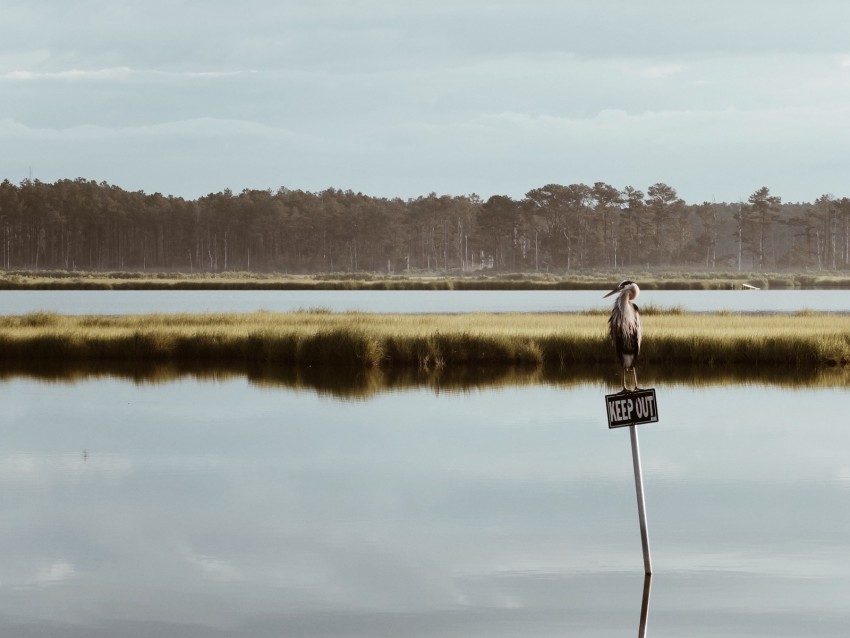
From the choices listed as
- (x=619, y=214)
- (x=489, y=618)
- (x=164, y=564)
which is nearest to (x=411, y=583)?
(x=489, y=618)

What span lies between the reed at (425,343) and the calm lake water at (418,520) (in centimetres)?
787

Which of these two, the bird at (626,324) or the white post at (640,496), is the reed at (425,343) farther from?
the bird at (626,324)

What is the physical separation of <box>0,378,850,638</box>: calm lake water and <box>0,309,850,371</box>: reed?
25.8 feet

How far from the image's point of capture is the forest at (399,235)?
161 metres

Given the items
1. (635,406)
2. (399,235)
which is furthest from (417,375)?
(399,235)

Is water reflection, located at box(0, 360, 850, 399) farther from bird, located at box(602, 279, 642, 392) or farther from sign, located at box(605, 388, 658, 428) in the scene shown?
sign, located at box(605, 388, 658, 428)

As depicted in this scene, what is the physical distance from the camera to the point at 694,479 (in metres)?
17.7

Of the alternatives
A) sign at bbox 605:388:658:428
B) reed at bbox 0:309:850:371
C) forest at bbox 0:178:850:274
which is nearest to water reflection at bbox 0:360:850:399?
reed at bbox 0:309:850:371

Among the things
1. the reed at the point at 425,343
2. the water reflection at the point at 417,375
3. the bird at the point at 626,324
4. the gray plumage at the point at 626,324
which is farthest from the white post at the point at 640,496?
the reed at the point at 425,343

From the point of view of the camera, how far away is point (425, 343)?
34531mm

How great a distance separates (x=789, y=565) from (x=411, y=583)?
394 cm

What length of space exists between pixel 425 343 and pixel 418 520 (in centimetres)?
1963

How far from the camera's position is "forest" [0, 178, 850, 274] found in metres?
161

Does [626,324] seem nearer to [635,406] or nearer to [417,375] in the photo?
[635,406]
